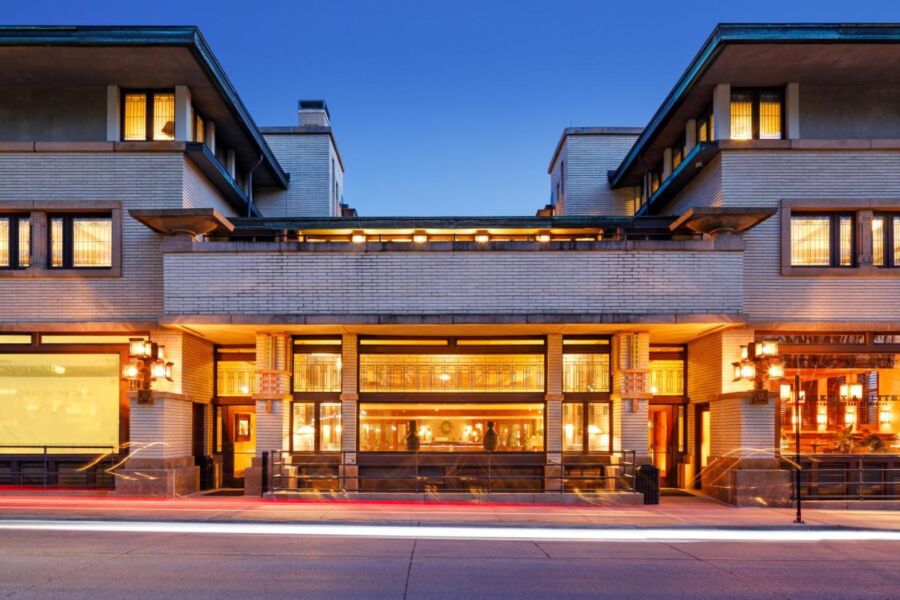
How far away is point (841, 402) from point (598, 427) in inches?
244

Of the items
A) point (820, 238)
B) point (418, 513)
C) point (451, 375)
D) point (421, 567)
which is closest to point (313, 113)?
point (451, 375)

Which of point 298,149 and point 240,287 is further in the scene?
point 298,149

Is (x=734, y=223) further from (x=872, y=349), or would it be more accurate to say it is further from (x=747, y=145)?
(x=872, y=349)

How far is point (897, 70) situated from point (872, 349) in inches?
287

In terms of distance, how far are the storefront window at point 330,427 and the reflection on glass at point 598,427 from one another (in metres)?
6.79

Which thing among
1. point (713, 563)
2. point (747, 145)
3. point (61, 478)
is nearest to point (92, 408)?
point (61, 478)

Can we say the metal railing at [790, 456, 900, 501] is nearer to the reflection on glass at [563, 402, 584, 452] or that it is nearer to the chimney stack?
the reflection on glass at [563, 402, 584, 452]

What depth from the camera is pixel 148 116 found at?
20.5 metres

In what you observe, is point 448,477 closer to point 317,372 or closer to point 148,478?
point 317,372

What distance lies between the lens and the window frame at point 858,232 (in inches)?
765

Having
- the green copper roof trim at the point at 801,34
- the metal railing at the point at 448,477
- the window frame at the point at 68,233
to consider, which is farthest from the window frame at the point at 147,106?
the green copper roof trim at the point at 801,34

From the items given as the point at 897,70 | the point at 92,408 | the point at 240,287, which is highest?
the point at 897,70

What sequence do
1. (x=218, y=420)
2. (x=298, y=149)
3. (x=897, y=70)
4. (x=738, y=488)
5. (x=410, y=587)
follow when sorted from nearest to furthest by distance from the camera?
(x=410, y=587) → (x=738, y=488) → (x=897, y=70) → (x=218, y=420) → (x=298, y=149)

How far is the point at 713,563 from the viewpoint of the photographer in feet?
38.8
